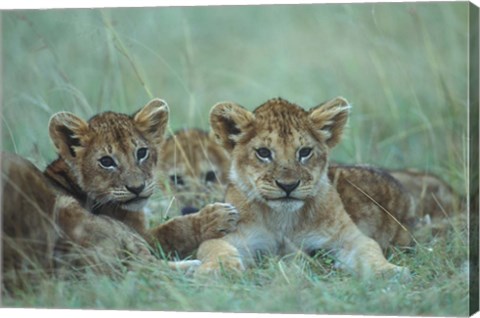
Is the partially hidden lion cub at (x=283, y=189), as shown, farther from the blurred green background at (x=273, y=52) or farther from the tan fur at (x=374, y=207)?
the blurred green background at (x=273, y=52)

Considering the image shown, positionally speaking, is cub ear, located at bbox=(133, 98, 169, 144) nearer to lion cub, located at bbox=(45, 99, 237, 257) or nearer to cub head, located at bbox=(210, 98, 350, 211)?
lion cub, located at bbox=(45, 99, 237, 257)

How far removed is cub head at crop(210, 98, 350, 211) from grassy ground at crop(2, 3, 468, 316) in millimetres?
424

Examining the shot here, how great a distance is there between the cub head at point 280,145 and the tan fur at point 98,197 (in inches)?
11.6

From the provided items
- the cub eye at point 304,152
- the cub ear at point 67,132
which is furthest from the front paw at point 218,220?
the cub ear at point 67,132

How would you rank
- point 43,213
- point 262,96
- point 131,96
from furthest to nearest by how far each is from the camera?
point 262,96, point 131,96, point 43,213

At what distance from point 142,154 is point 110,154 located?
0.19m

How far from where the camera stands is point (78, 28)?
10.1m

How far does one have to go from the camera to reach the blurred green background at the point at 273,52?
9.72m

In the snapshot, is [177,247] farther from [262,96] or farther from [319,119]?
[262,96]

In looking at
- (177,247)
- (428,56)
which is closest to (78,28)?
(177,247)

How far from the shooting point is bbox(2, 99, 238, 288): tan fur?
31.3 feet

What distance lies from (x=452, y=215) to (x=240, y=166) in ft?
4.34

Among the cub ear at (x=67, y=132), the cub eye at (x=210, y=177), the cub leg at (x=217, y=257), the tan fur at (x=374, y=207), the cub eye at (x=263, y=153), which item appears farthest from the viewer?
the cub eye at (x=210, y=177)

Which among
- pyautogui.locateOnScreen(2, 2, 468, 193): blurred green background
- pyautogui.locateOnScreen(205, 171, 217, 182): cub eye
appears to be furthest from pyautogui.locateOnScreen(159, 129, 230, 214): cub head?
pyautogui.locateOnScreen(2, 2, 468, 193): blurred green background
